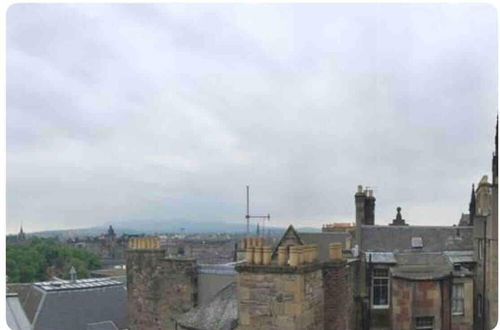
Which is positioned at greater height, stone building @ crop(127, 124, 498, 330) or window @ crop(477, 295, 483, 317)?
stone building @ crop(127, 124, 498, 330)

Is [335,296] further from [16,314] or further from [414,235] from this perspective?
[16,314]

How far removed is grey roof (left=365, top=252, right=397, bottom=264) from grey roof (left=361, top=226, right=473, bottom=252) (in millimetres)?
320

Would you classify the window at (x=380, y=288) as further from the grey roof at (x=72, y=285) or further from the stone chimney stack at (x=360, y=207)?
the grey roof at (x=72, y=285)

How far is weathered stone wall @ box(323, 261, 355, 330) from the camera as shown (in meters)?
6.49

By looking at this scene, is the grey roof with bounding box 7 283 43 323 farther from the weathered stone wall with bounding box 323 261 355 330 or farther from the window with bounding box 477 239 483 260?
the window with bounding box 477 239 483 260

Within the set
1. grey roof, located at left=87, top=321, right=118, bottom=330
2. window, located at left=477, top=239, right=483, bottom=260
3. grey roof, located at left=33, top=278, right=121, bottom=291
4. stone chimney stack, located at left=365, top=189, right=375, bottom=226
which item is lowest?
grey roof, located at left=87, top=321, right=118, bottom=330

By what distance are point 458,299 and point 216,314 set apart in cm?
554

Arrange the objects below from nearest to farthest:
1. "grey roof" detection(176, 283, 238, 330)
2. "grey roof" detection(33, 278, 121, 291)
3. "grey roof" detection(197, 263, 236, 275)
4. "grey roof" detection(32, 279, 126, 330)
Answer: "grey roof" detection(176, 283, 238, 330), "grey roof" detection(197, 263, 236, 275), "grey roof" detection(32, 279, 126, 330), "grey roof" detection(33, 278, 121, 291)

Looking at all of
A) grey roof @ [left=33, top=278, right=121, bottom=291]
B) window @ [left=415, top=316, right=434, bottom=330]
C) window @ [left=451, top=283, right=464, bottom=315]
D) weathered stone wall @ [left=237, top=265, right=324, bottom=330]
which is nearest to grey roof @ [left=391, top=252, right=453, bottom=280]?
window @ [left=451, top=283, right=464, bottom=315]

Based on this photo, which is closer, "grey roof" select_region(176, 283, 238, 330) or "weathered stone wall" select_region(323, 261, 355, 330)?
"weathered stone wall" select_region(323, 261, 355, 330)

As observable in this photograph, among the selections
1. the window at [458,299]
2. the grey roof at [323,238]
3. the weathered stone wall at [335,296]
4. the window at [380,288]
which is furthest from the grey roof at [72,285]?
the weathered stone wall at [335,296]

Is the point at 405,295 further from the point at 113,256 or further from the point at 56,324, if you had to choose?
the point at 113,256

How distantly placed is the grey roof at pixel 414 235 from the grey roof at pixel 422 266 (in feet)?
1.34

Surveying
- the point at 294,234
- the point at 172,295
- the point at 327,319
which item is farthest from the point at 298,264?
the point at 172,295
